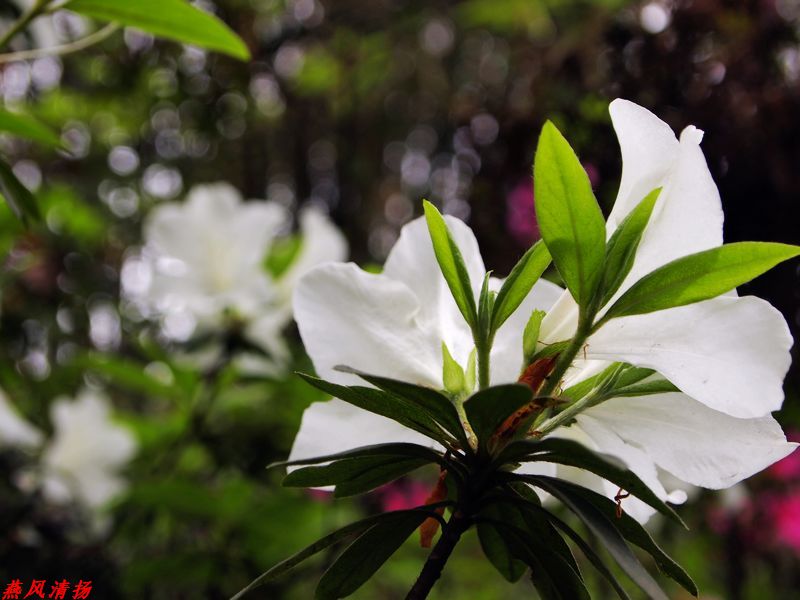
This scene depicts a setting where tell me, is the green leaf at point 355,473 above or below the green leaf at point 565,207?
below

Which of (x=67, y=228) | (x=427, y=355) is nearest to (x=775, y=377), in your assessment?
(x=427, y=355)

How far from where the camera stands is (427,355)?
1.80ft

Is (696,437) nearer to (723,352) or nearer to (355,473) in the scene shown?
(723,352)

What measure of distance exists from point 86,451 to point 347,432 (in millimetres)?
1265

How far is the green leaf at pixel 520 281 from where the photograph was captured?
19.2 inches

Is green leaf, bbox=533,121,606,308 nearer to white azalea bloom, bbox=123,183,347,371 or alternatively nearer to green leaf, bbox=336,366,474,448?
green leaf, bbox=336,366,474,448

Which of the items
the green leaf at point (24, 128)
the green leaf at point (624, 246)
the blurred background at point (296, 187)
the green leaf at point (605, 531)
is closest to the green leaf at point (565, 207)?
the green leaf at point (624, 246)

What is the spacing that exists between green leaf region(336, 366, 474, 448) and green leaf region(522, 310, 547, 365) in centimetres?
6

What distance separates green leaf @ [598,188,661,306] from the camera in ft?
1.49

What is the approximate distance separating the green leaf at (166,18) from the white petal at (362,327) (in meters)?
0.40

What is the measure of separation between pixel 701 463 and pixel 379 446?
0.60 ft

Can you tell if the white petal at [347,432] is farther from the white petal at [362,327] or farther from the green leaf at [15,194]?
the green leaf at [15,194]

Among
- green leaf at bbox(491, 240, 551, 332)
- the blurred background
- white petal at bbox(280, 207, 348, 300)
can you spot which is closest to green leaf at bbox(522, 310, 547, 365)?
green leaf at bbox(491, 240, 551, 332)

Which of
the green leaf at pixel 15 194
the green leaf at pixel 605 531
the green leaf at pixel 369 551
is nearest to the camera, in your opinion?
the green leaf at pixel 605 531
